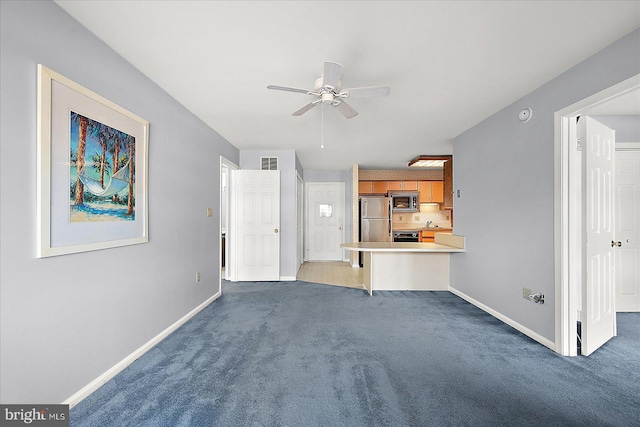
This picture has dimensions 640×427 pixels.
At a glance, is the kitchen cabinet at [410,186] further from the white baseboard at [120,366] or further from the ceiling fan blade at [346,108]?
the white baseboard at [120,366]

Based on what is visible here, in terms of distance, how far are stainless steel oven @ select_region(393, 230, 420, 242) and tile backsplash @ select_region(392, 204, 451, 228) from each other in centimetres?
36

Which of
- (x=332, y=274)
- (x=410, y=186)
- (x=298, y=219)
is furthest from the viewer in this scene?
(x=410, y=186)

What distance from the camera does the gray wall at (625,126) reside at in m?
3.13

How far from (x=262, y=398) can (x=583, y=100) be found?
10.4ft

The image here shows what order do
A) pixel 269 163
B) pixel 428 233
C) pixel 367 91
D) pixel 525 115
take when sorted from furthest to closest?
1. pixel 428 233
2. pixel 269 163
3. pixel 525 115
4. pixel 367 91

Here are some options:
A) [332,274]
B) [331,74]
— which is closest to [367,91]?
[331,74]

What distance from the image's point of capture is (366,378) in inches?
77.6

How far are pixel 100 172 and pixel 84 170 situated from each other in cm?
13

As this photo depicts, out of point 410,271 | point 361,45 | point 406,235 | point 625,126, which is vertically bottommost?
point 410,271

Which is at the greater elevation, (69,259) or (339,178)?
(339,178)

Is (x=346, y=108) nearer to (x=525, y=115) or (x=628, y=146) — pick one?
(x=525, y=115)

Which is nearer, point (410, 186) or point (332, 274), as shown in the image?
point (332, 274)

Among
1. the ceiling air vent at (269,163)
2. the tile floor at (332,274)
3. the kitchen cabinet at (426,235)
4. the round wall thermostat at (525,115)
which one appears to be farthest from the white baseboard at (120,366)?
the kitchen cabinet at (426,235)

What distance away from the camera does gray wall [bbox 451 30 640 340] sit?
2107 millimetres
